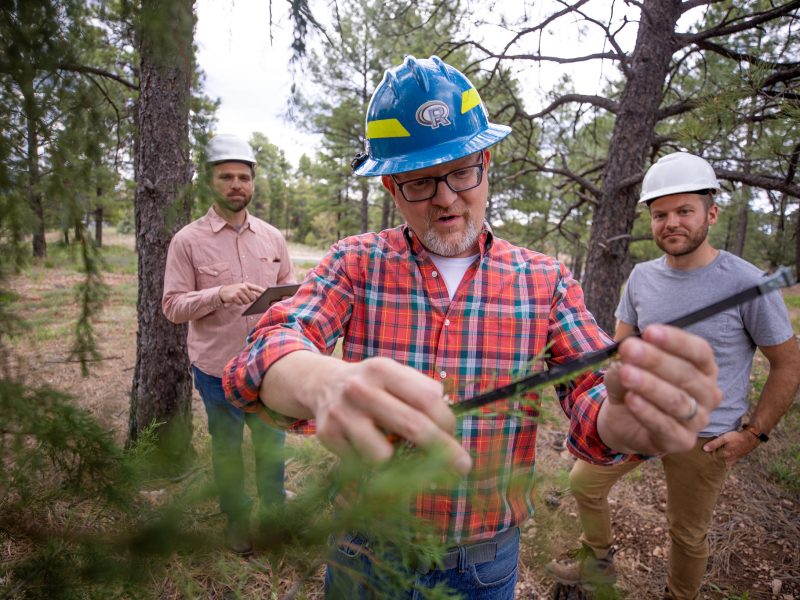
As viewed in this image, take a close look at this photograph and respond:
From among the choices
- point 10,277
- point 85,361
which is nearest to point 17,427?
point 85,361

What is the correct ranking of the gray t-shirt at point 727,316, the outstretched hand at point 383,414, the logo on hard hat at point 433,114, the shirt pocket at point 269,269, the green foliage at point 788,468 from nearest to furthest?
the outstretched hand at point 383,414 → the logo on hard hat at point 433,114 → the gray t-shirt at point 727,316 → the shirt pocket at point 269,269 → the green foliage at point 788,468

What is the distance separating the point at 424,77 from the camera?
1762mm

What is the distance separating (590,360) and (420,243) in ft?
3.96

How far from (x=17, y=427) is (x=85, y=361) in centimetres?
21

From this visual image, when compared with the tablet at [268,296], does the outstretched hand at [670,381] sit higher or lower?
higher

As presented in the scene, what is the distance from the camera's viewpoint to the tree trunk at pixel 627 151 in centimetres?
500

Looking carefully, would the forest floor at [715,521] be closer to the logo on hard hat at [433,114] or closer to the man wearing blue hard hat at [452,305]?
the man wearing blue hard hat at [452,305]

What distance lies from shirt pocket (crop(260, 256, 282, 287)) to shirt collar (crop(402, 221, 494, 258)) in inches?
79.1

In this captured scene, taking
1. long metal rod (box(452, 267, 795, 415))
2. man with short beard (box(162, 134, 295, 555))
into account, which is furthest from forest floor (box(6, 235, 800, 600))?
long metal rod (box(452, 267, 795, 415))

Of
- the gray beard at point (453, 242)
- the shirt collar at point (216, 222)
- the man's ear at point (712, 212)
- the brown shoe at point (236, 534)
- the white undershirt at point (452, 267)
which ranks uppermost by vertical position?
the man's ear at point (712, 212)

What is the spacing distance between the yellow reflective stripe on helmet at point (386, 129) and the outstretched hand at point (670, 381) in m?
1.32

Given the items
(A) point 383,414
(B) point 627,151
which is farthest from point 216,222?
(B) point 627,151

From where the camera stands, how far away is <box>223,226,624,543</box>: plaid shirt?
168 cm

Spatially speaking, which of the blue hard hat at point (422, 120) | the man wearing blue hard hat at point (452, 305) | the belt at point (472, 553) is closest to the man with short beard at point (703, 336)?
the belt at point (472, 553)
